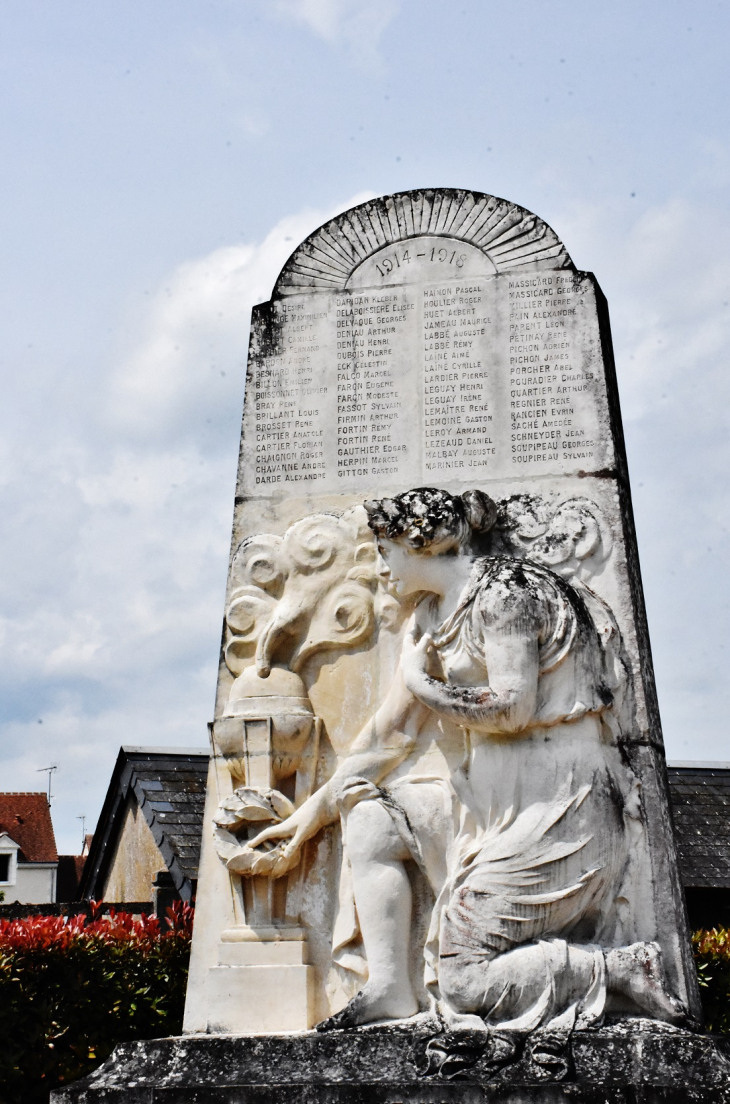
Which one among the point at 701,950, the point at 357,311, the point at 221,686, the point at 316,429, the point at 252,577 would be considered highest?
the point at 357,311

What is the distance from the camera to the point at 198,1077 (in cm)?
650

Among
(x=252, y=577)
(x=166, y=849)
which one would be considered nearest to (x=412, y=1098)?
(x=252, y=577)

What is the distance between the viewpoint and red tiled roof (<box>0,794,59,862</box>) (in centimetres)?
4069

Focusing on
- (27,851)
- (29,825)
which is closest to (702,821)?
(27,851)

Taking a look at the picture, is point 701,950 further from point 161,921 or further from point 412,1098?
point 412,1098

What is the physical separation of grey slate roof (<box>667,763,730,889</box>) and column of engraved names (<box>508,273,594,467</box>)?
526 cm

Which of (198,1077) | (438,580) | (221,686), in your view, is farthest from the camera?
(221,686)

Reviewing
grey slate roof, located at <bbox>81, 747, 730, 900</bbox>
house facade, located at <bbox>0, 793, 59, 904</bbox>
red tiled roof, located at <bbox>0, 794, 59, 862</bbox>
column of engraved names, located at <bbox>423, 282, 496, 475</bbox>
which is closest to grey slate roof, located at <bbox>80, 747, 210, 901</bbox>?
grey slate roof, located at <bbox>81, 747, 730, 900</bbox>

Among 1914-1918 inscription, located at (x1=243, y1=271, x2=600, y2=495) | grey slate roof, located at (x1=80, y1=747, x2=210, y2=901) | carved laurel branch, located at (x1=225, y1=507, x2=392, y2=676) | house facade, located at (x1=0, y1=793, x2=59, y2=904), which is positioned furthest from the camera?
house facade, located at (x1=0, y1=793, x2=59, y2=904)

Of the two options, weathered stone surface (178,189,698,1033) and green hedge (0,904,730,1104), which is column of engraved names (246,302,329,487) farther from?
green hedge (0,904,730,1104)

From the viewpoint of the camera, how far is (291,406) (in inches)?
318

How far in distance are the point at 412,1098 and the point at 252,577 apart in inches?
115

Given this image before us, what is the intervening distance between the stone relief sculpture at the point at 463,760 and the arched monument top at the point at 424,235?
4.98 feet

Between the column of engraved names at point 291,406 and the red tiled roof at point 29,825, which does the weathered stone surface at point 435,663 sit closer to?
the column of engraved names at point 291,406
